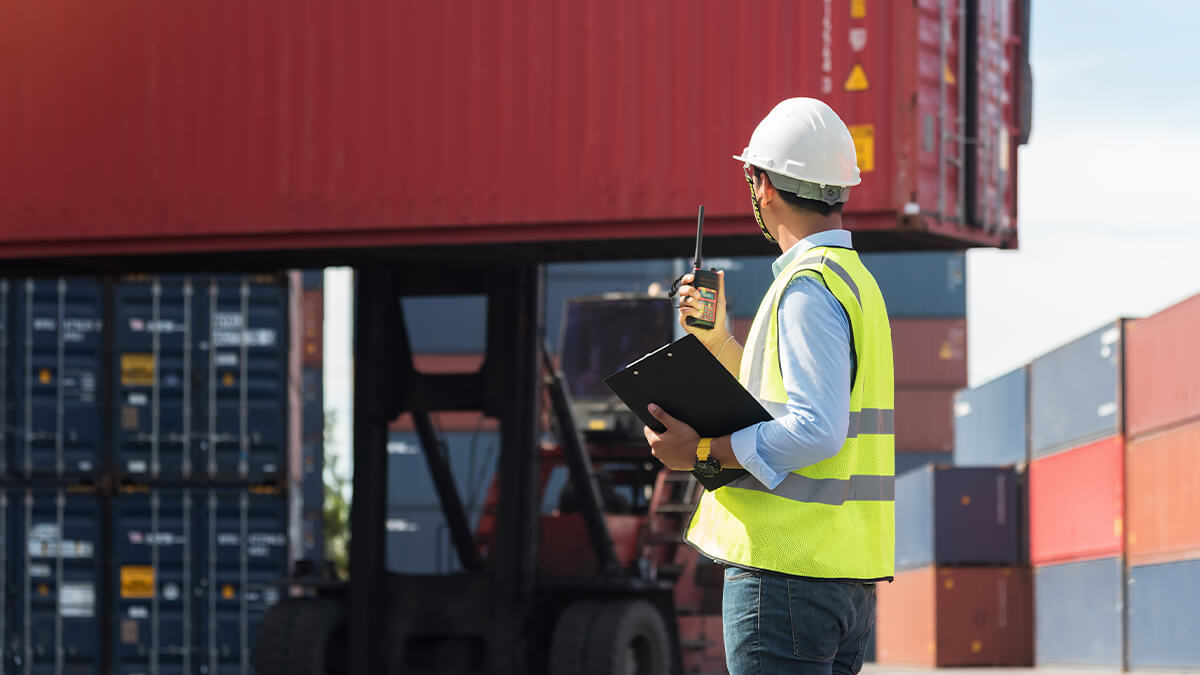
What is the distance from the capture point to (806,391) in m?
2.64

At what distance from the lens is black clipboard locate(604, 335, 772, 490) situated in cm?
272

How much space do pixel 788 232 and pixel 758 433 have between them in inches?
16.3

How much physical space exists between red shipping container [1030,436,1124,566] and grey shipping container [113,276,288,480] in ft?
34.9

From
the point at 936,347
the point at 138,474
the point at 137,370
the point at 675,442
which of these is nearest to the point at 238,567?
the point at 138,474

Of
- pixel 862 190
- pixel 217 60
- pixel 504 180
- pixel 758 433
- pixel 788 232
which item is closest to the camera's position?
pixel 758 433

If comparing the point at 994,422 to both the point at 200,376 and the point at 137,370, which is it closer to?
the point at 200,376

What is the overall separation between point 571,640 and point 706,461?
7.79m

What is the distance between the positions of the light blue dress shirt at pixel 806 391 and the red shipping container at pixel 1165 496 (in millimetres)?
15056

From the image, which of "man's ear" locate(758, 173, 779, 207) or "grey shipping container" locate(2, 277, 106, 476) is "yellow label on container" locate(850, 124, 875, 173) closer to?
"man's ear" locate(758, 173, 779, 207)

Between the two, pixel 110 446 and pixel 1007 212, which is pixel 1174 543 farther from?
pixel 110 446

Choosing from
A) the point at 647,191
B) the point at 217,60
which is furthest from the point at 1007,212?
the point at 217,60

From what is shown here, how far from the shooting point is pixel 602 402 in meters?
13.6

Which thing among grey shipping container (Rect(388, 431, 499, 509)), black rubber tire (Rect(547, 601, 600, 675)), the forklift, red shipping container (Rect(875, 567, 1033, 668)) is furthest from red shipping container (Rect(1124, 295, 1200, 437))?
grey shipping container (Rect(388, 431, 499, 509))

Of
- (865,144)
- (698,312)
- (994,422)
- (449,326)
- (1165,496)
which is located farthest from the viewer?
(449,326)
